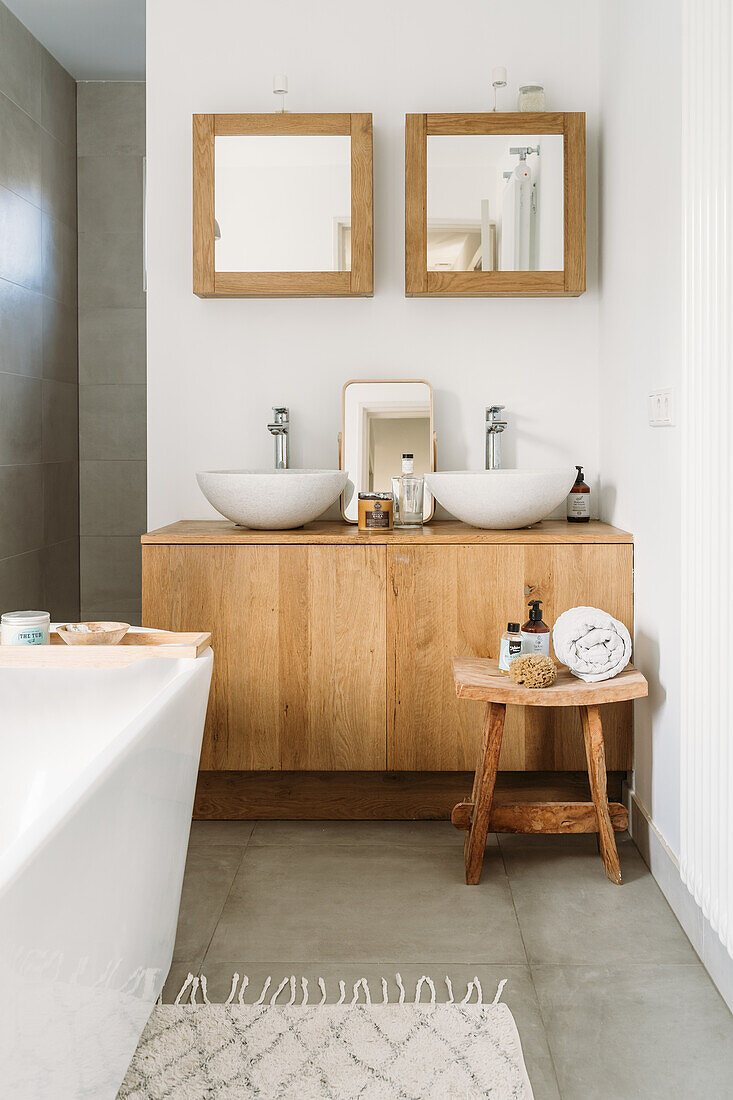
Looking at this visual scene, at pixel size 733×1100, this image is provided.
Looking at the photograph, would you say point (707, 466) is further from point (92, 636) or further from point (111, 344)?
point (111, 344)

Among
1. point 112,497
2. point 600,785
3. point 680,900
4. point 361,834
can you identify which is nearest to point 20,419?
point 112,497

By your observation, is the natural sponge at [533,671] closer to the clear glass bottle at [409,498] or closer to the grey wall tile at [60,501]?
the clear glass bottle at [409,498]

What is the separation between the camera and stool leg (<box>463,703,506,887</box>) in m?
2.19

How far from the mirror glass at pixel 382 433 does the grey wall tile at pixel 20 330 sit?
1.41 m

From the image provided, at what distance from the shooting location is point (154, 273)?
2.92 m

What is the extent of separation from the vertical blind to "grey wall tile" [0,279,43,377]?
2.53 metres

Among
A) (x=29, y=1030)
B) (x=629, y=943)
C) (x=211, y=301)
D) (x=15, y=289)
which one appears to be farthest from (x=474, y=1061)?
(x=15, y=289)

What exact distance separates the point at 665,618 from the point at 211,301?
165cm

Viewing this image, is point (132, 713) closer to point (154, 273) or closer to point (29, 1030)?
point (29, 1030)

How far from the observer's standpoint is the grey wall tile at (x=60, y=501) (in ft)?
12.8

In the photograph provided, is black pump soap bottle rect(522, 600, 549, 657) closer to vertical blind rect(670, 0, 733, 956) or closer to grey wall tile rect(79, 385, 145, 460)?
vertical blind rect(670, 0, 733, 956)

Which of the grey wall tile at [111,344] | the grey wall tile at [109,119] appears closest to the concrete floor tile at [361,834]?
the grey wall tile at [111,344]

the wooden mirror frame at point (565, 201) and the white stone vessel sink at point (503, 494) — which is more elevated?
the wooden mirror frame at point (565, 201)

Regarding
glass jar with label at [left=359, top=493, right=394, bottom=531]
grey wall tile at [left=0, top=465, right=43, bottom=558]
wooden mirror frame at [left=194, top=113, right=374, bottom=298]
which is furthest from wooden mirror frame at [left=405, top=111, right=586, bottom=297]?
grey wall tile at [left=0, top=465, right=43, bottom=558]
